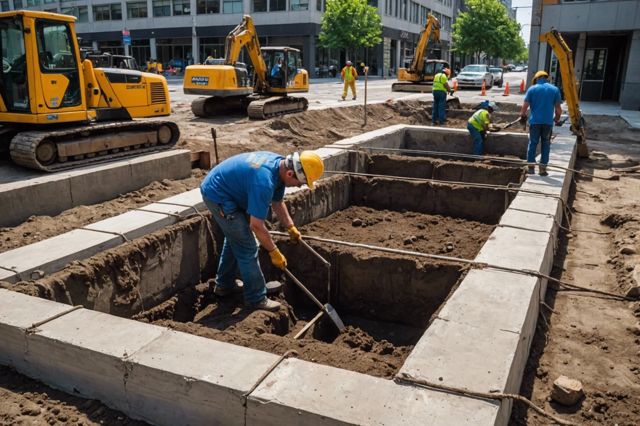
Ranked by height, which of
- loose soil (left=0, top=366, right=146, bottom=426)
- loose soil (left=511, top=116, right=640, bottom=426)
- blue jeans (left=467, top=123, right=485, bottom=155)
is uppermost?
blue jeans (left=467, top=123, right=485, bottom=155)

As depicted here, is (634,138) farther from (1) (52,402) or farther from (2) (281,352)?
(1) (52,402)

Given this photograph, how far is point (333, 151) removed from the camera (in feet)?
31.9

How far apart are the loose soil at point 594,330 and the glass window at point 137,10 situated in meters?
49.0

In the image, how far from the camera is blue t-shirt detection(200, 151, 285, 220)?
471 cm

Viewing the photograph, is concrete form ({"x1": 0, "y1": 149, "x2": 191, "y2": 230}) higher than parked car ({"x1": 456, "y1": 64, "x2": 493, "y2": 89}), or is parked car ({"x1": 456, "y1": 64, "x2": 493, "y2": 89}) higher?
parked car ({"x1": 456, "y1": 64, "x2": 493, "y2": 89})

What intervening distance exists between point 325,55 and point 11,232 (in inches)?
1752

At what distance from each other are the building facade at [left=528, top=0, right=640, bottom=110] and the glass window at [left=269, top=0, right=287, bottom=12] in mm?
22749

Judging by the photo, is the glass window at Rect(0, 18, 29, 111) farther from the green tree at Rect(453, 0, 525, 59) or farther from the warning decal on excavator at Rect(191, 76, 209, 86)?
the green tree at Rect(453, 0, 525, 59)

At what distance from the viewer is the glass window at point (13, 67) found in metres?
8.37

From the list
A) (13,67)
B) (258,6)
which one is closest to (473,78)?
(258,6)

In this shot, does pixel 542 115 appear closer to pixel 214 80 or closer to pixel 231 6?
pixel 214 80

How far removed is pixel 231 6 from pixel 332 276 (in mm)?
43252

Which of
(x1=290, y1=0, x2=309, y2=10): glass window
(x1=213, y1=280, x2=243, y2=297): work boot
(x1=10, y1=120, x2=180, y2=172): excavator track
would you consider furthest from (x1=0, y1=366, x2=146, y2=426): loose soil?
(x1=290, y1=0, x2=309, y2=10): glass window

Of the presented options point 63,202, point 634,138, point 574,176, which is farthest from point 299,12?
point 63,202
